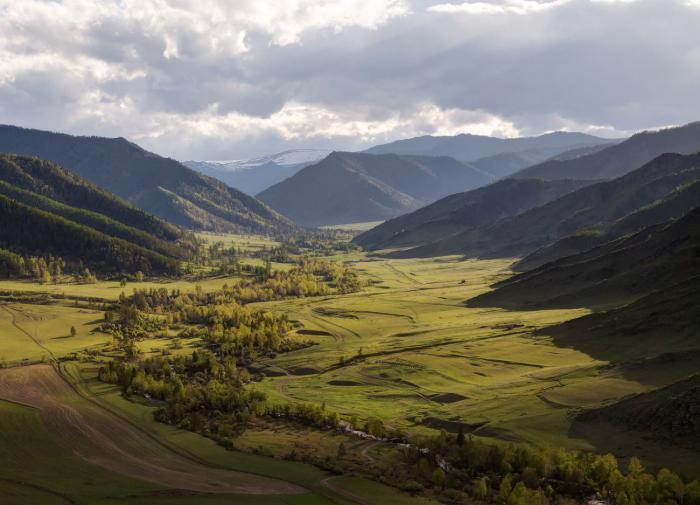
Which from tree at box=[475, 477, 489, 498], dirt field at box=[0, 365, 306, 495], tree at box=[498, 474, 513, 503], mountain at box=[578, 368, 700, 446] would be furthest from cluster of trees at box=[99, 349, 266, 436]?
mountain at box=[578, 368, 700, 446]

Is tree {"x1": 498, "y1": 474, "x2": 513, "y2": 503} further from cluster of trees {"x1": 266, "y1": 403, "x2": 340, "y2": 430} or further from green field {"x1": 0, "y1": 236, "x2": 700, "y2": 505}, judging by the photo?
cluster of trees {"x1": 266, "y1": 403, "x2": 340, "y2": 430}

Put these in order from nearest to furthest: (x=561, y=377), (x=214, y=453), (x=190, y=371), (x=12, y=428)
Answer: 1. (x=214, y=453)
2. (x=12, y=428)
3. (x=561, y=377)
4. (x=190, y=371)

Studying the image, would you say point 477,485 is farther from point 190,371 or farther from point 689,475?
point 190,371

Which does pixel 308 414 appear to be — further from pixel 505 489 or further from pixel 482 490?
pixel 505 489

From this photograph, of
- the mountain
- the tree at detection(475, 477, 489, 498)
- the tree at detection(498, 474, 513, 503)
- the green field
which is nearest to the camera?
the tree at detection(498, 474, 513, 503)

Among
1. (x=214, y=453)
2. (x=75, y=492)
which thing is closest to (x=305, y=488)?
(x=214, y=453)

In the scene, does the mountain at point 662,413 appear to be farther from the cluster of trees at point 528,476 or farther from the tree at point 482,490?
the tree at point 482,490

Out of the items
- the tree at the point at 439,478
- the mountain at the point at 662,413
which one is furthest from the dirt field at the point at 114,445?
the mountain at the point at 662,413
